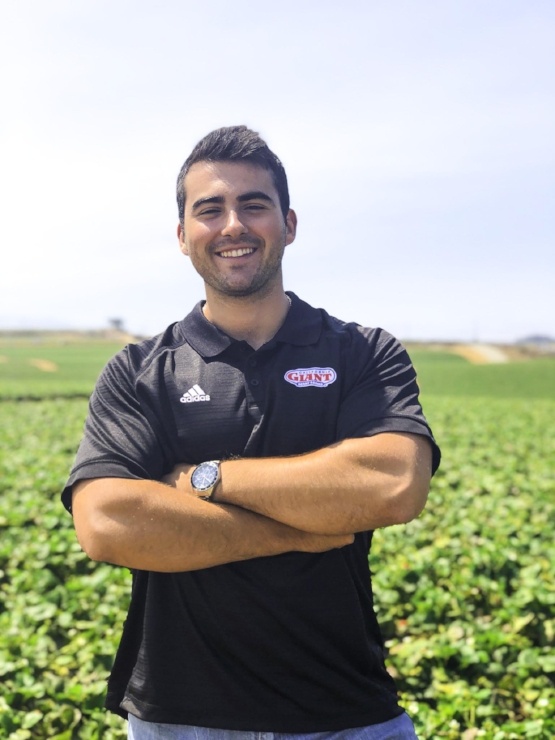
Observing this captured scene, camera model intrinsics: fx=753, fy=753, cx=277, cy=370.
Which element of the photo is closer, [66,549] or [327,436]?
[327,436]

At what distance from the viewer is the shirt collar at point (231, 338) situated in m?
2.70

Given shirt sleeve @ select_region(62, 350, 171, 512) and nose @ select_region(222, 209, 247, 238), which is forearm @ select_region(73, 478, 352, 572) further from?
nose @ select_region(222, 209, 247, 238)

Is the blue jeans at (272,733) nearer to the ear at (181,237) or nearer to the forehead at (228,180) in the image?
the ear at (181,237)

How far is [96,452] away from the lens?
8.36 feet

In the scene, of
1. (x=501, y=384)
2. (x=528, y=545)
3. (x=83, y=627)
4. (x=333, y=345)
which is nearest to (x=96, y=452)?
(x=333, y=345)

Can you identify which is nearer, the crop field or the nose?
the nose

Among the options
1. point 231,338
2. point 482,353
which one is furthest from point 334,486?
point 482,353

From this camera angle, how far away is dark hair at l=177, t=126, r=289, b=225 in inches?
107

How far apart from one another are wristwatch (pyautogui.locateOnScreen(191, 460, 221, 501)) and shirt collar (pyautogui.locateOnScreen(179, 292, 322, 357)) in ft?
1.36

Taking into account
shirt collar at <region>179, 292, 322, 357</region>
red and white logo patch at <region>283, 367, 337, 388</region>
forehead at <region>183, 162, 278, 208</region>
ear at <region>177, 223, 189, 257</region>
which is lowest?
red and white logo patch at <region>283, 367, 337, 388</region>

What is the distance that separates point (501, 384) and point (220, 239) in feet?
170

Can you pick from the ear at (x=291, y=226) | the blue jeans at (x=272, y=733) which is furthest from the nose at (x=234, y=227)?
the blue jeans at (x=272, y=733)

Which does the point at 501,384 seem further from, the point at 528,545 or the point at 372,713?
the point at 372,713

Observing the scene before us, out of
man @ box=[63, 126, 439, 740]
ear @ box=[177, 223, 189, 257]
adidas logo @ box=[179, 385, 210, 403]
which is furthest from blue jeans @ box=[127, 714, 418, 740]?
ear @ box=[177, 223, 189, 257]
